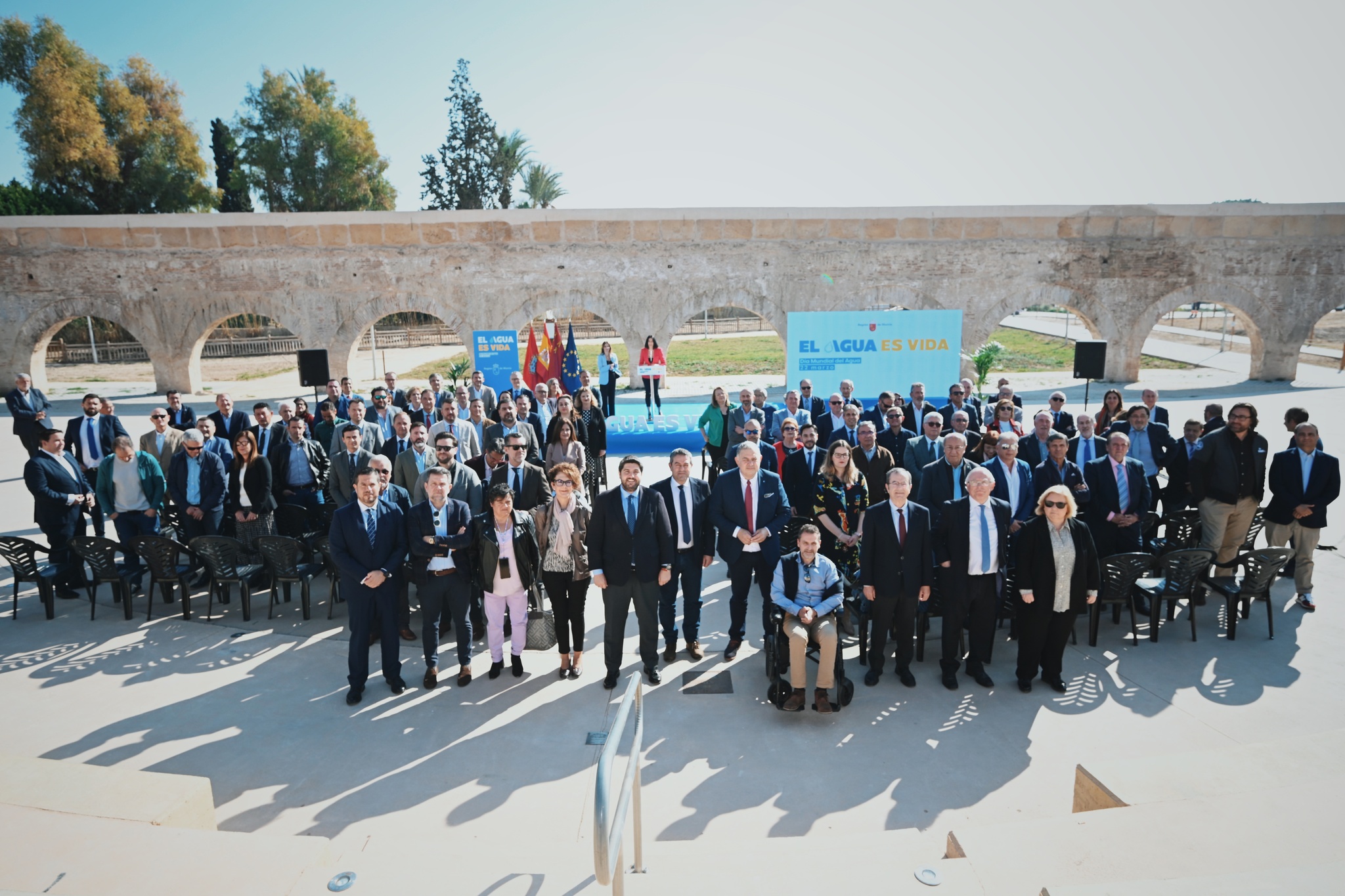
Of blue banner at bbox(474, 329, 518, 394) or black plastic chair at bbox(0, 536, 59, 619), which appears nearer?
black plastic chair at bbox(0, 536, 59, 619)

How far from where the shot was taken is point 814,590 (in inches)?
200

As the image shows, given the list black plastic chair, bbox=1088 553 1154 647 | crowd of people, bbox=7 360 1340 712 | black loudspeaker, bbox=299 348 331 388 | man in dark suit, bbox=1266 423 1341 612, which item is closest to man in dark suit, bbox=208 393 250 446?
crowd of people, bbox=7 360 1340 712

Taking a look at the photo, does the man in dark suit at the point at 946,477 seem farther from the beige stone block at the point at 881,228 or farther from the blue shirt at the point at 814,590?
the beige stone block at the point at 881,228

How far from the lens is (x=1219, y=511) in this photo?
6.80 meters

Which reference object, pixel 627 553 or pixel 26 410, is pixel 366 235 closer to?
pixel 26 410

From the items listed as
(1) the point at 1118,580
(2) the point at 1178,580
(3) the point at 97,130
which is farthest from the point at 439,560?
(3) the point at 97,130

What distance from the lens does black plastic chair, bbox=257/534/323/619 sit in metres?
6.38

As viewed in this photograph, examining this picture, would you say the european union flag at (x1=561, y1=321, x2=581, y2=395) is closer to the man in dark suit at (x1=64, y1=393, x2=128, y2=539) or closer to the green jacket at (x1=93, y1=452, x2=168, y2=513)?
the man in dark suit at (x1=64, y1=393, x2=128, y2=539)

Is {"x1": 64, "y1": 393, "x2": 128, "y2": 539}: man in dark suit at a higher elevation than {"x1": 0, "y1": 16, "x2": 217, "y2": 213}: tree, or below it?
below

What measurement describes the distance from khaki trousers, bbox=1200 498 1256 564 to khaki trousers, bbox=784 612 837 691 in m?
4.36

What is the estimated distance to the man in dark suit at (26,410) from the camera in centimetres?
1025

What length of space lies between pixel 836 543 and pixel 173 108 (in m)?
43.7

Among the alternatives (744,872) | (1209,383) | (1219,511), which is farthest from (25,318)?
(1209,383)

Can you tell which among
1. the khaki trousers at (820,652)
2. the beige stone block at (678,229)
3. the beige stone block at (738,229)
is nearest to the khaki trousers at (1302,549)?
the khaki trousers at (820,652)
